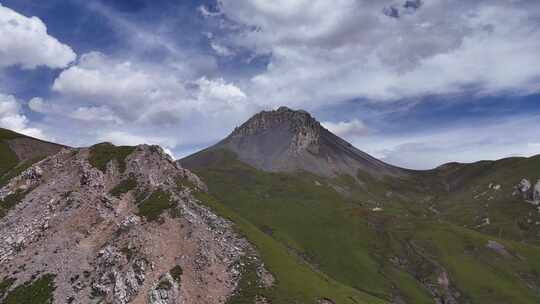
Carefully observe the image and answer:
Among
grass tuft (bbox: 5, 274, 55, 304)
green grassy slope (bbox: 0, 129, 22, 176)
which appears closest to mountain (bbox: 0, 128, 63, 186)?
green grassy slope (bbox: 0, 129, 22, 176)

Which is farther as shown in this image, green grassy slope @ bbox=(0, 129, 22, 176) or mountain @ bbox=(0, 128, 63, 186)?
green grassy slope @ bbox=(0, 129, 22, 176)

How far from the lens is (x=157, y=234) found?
97.7 metres

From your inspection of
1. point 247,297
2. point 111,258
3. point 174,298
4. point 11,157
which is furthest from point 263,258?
point 11,157

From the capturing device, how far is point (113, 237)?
317 feet

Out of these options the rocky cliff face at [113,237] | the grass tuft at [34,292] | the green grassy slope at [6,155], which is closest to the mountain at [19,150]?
the green grassy slope at [6,155]

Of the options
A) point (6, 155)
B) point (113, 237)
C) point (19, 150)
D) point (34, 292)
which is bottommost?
point (34, 292)

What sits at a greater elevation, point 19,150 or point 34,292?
point 19,150

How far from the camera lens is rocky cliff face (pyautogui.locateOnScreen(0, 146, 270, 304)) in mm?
86375

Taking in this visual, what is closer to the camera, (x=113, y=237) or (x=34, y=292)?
(x=34, y=292)

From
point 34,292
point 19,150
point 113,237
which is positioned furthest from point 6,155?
point 34,292

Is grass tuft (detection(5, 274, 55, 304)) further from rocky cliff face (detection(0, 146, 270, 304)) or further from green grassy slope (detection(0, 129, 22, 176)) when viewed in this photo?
green grassy slope (detection(0, 129, 22, 176))

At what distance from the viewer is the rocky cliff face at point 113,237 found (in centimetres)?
8638

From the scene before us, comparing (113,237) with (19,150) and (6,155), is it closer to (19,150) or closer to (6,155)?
(6,155)

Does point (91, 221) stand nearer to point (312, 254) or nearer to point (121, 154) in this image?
point (121, 154)
